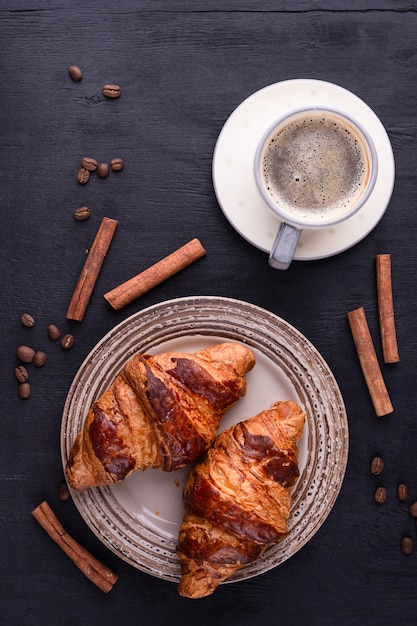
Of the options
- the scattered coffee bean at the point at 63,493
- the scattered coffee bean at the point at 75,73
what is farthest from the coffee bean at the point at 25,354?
the scattered coffee bean at the point at 75,73

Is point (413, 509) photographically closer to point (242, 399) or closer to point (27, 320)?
point (242, 399)

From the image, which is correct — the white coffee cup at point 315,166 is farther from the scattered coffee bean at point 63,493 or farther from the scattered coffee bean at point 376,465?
the scattered coffee bean at point 63,493

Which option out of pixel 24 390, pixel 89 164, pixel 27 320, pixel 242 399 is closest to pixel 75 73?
pixel 89 164

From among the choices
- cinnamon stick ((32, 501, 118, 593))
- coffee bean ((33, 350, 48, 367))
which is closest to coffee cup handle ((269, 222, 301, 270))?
coffee bean ((33, 350, 48, 367))

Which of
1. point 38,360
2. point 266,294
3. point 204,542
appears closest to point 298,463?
point 204,542

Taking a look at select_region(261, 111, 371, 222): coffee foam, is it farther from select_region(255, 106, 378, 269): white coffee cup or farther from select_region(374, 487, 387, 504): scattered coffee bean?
select_region(374, 487, 387, 504): scattered coffee bean
